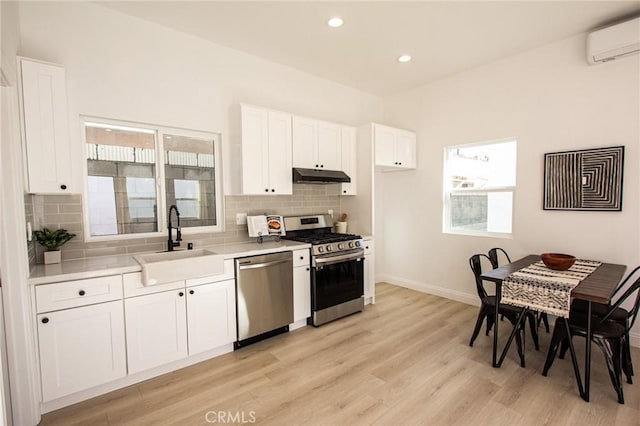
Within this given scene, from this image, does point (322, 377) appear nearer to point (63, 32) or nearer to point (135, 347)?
point (135, 347)

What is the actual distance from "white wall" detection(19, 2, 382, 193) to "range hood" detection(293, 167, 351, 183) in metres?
0.69

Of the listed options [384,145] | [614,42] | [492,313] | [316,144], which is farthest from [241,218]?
[614,42]

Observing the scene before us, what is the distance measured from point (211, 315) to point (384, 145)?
9.83 feet

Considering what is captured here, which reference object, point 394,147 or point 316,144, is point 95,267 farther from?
point 394,147

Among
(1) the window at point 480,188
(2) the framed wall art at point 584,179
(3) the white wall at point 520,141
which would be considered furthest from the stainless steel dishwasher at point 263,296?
(2) the framed wall art at point 584,179

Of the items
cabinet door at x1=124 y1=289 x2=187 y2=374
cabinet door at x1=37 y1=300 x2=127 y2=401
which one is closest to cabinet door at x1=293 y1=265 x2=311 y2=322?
cabinet door at x1=124 y1=289 x2=187 y2=374

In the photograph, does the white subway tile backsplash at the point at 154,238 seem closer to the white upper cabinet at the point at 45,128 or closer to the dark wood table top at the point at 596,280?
the white upper cabinet at the point at 45,128

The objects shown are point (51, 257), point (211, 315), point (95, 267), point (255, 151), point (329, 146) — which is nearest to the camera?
point (95, 267)

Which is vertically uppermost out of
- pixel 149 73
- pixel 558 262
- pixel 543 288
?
pixel 149 73

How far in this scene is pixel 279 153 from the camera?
141 inches

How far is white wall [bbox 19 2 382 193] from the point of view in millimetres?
2584

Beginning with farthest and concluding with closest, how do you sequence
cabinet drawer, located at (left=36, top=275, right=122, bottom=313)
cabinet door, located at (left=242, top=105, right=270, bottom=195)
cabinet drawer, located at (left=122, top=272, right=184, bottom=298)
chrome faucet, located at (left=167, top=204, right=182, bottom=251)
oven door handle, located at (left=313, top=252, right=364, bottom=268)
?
oven door handle, located at (left=313, top=252, right=364, bottom=268) < cabinet door, located at (left=242, top=105, right=270, bottom=195) < chrome faucet, located at (left=167, top=204, right=182, bottom=251) < cabinet drawer, located at (left=122, top=272, right=184, bottom=298) < cabinet drawer, located at (left=36, top=275, right=122, bottom=313)

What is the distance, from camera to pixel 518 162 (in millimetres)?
3664

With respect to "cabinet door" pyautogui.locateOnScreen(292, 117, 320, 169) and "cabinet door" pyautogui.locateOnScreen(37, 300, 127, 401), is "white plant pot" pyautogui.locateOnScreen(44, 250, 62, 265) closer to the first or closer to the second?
"cabinet door" pyautogui.locateOnScreen(37, 300, 127, 401)
